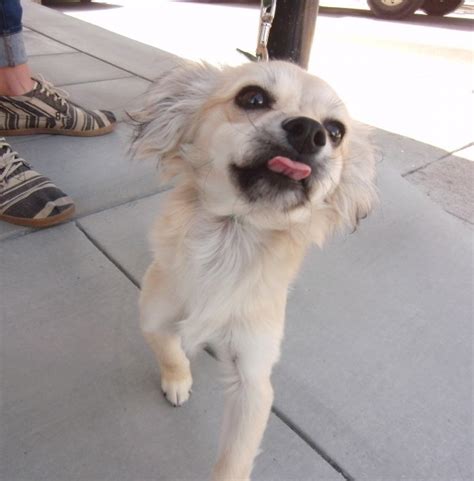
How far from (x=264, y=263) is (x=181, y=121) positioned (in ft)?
1.85

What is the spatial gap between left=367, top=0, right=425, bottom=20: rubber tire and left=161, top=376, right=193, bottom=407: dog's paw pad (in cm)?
1074

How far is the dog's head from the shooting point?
4.14 feet

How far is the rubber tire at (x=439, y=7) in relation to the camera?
11336 millimetres

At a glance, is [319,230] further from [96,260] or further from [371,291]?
[96,260]

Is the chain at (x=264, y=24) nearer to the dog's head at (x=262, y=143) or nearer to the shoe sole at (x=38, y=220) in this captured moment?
the dog's head at (x=262, y=143)

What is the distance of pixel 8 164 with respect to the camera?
2.29 meters

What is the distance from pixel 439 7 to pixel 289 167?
1255 cm

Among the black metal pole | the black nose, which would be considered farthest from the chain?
the black metal pole

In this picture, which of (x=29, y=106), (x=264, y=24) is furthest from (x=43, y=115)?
(x=264, y=24)

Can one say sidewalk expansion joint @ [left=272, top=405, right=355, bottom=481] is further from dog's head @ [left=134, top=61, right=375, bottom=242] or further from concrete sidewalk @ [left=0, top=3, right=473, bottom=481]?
dog's head @ [left=134, top=61, right=375, bottom=242]

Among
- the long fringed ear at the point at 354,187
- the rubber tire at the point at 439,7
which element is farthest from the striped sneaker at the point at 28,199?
the rubber tire at the point at 439,7

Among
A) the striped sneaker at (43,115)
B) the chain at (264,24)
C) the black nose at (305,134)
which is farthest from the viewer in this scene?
the striped sneaker at (43,115)

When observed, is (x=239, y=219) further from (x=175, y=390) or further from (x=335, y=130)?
(x=175, y=390)

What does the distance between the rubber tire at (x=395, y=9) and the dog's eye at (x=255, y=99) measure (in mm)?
10347
